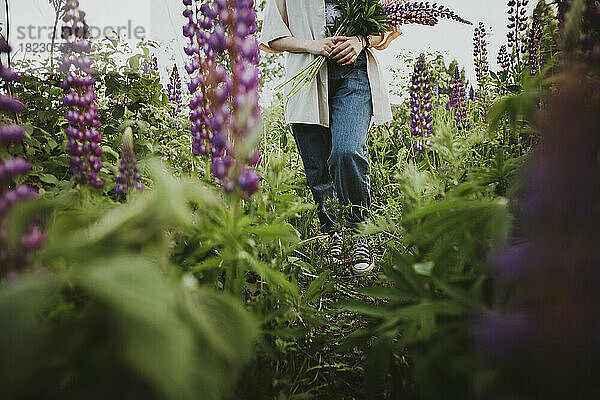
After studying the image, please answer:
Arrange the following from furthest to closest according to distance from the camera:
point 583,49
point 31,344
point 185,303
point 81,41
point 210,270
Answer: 1. point 81,41
2. point 210,270
3. point 583,49
4. point 185,303
5. point 31,344

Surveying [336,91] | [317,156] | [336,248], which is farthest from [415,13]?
[336,248]

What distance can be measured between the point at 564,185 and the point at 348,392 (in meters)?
0.92

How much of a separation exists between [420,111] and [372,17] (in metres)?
0.58

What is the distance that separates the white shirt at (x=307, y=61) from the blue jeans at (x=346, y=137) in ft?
0.18

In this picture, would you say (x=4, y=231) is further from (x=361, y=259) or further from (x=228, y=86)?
(x=361, y=259)

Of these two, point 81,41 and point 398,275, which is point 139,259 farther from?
point 81,41

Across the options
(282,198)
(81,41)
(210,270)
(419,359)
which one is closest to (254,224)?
(282,198)

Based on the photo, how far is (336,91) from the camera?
→ 246cm

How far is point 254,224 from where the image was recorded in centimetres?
139

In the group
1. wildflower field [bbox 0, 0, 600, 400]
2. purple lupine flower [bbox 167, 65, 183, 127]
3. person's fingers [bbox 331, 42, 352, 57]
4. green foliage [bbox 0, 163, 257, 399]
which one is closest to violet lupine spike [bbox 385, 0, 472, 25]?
person's fingers [bbox 331, 42, 352, 57]

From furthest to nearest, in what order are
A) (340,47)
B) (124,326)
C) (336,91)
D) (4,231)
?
(336,91) → (340,47) → (4,231) → (124,326)

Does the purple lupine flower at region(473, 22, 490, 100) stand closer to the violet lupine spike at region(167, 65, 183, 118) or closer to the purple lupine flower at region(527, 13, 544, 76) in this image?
the purple lupine flower at region(527, 13, 544, 76)

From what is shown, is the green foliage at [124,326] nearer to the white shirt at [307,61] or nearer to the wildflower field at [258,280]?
the wildflower field at [258,280]

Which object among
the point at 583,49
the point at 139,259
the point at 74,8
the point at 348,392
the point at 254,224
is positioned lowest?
the point at 348,392
